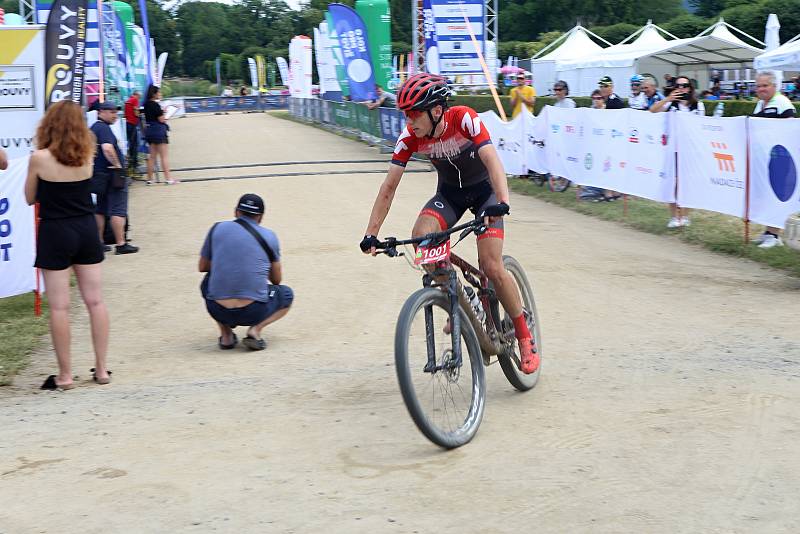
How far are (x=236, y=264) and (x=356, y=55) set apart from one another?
23027 mm

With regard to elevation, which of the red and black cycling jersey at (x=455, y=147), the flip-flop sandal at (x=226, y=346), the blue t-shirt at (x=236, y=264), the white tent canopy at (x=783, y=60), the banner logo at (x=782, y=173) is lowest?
the flip-flop sandal at (x=226, y=346)

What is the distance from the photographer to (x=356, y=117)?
31516 millimetres

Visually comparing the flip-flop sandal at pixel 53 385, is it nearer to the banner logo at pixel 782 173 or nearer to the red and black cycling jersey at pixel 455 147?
the red and black cycling jersey at pixel 455 147

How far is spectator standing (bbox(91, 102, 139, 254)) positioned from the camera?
11422 mm

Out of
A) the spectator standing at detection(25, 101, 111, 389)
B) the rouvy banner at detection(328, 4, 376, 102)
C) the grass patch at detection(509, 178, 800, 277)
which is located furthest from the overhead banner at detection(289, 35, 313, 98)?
the spectator standing at detection(25, 101, 111, 389)

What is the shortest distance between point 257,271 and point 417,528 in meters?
3.74

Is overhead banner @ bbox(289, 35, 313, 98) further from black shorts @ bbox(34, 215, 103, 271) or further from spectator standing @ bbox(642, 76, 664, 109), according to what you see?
black shorts @ bbox(34, 215, 103, 271)

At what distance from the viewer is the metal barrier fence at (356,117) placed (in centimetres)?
2592

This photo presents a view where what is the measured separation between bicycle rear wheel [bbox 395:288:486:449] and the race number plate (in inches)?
6.1

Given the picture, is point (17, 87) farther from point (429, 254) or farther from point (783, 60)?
point (783, 60)

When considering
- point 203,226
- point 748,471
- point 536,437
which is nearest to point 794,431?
point 748,471

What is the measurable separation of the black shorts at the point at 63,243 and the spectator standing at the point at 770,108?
299 inches

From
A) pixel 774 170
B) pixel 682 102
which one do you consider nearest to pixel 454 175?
pixel 774 170

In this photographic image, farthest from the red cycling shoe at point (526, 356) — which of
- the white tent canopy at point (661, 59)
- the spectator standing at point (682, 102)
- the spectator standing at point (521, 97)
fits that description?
the white tent canopy at point (661, 59)
